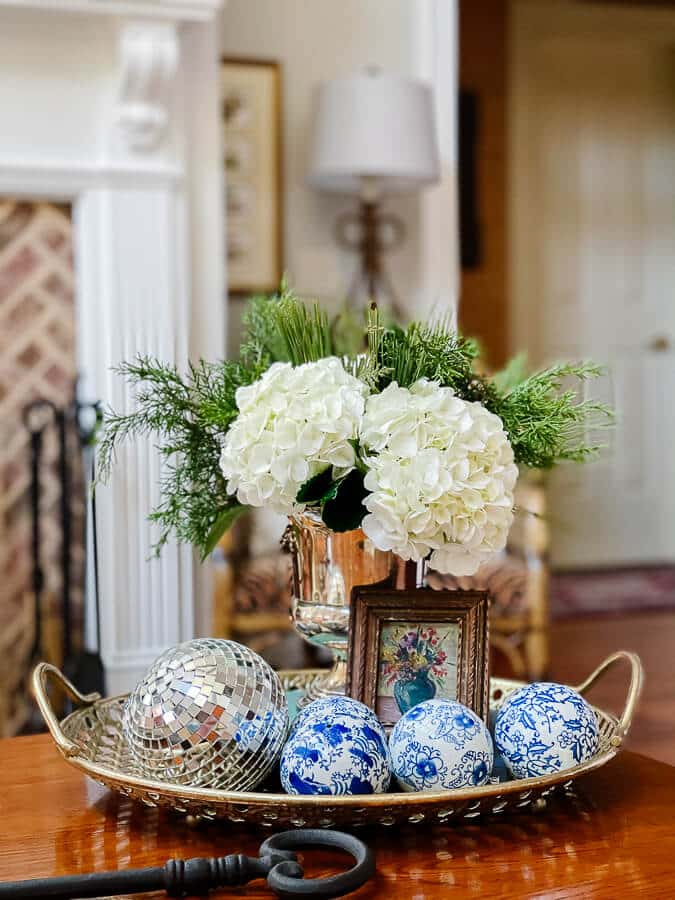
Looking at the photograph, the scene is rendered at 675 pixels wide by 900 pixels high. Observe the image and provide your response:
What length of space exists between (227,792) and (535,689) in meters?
0.29

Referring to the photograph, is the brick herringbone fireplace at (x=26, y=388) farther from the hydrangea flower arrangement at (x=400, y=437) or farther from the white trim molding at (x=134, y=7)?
the hydrangea flower arrangement at (x=400, y=437)

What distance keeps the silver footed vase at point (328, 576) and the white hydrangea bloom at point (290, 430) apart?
A: 9 cm

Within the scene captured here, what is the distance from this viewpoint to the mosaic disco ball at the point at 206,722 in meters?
0.90

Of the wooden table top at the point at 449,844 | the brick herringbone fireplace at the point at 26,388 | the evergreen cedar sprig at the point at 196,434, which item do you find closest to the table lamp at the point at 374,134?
the brick herringbone fireplace at the point at 26,388

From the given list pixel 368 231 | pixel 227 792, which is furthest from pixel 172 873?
pixel 368 231

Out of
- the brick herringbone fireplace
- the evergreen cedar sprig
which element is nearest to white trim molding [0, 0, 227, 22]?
the brick herringbone fireplace

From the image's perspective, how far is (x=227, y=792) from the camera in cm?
86

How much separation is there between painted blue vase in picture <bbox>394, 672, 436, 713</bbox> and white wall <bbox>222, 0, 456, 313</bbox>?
232 cm

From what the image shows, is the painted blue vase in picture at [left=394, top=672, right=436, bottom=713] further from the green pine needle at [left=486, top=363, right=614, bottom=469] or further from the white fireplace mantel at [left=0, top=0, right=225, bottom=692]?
the white fireplace mantel at [left=0, top=0, right=225, bottom=692]

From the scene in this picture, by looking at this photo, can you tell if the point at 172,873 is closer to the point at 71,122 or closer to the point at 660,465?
the point at 71,122

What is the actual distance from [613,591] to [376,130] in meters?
2.55

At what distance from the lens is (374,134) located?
2.94 metres

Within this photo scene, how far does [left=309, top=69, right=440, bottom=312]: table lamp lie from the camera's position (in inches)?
115

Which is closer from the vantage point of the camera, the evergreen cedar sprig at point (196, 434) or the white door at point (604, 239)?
the evergreen cedar sprig at point (196, 434)
